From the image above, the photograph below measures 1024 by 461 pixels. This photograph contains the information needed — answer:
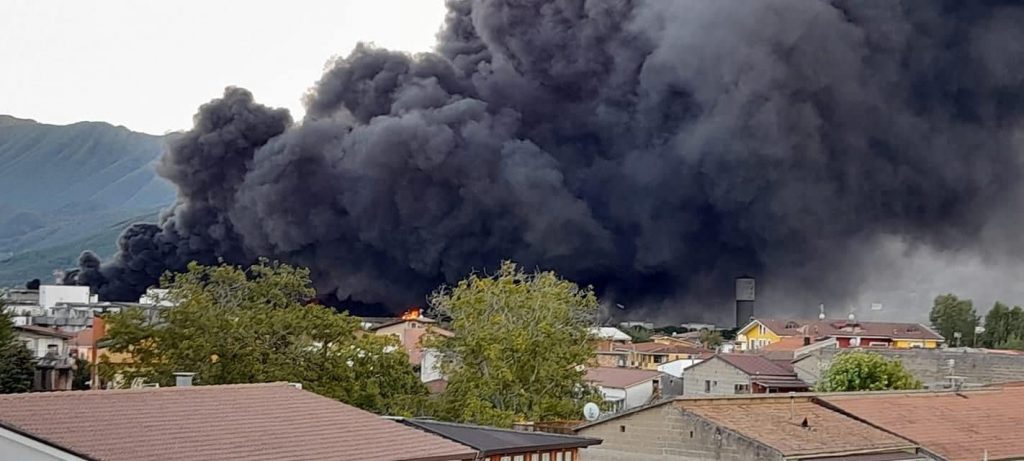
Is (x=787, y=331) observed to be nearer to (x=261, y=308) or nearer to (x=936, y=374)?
(x=936, y=374)

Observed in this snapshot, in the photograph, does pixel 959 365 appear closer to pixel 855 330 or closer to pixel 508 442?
pixel 508 442

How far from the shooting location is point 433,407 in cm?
3148

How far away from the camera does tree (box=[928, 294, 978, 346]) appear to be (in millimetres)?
70625

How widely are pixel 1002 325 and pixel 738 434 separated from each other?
2170 inches

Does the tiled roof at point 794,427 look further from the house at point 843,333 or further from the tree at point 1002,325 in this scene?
the tree at point 1002,325

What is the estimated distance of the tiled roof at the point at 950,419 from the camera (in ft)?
69.9

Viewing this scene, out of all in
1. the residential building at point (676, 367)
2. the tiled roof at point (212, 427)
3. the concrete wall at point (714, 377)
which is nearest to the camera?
the tiled roof at point (212, 427)

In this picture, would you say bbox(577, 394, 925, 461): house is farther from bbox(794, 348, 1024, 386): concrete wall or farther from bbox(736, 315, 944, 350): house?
bbox(736, 315, 944, 350): house

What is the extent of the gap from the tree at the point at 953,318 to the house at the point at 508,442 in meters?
54.0

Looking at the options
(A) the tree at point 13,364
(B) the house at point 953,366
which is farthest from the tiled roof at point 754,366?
(A) the tree at point 13,364

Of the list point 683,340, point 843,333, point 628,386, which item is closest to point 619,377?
point 628,386

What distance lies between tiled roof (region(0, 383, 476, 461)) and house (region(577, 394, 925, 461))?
16.7 feet

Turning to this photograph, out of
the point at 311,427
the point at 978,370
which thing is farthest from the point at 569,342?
the point at 311,427

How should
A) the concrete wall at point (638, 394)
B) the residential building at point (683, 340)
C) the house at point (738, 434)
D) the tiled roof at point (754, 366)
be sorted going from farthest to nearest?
1. the residential building at point (683, 340)
2. the concrete wall at point (638, 394)
3. the tiled roof at point (754, 366)
4. the house at point (738, 434)
